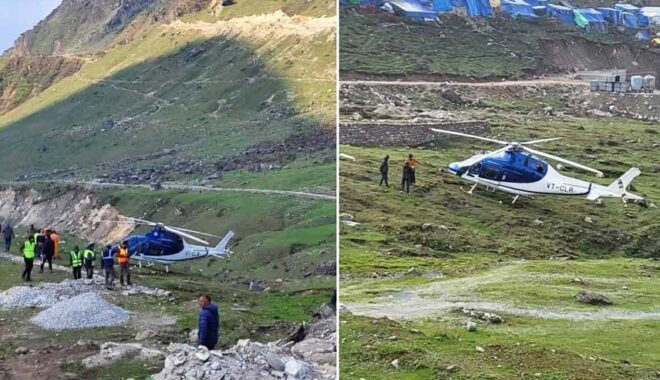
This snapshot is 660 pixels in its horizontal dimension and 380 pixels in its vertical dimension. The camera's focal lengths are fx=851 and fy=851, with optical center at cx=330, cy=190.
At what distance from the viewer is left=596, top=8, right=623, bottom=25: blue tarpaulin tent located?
1063cm

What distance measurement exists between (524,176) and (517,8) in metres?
2.14

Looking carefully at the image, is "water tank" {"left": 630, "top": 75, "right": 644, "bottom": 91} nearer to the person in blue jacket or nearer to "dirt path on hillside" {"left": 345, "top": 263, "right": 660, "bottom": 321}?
"dirt path on hillside" {"left": 345, "top": 263, "right": 660, "bottom": 321}

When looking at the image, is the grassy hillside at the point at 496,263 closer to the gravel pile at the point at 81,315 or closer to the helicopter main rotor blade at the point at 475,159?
the helicopter main rotor blade at the point at 475,159

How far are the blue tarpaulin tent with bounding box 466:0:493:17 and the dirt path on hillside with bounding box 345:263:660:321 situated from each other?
3.22 m

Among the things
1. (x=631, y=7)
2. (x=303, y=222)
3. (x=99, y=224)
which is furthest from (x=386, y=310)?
(x=99, y=224)

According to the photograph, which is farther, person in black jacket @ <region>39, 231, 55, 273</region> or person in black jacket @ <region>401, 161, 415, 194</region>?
person in black jacket @ <region>39, 231, 55, 273</region>

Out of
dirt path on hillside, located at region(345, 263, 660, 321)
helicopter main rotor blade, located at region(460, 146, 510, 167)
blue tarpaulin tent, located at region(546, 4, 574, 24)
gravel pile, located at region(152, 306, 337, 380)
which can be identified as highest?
blue tarpaulin tent, located at region(546, 4, 574, 24)

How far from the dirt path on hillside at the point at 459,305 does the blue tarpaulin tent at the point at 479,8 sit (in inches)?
127

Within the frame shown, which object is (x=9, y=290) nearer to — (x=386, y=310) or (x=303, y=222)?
(x=386, y=310)

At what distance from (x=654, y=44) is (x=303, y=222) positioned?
1525 cm

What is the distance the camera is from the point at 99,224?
106ft

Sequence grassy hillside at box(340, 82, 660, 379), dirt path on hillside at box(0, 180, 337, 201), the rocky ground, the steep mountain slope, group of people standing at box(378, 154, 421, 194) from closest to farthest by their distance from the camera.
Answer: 1. grassy hillside at box(340, 82, 660, 379)
2. group of people standing at box(378, 154, 421, 194)
3. the rocky ground
4. dirt path on hillside at box(0, 180, 337, 201)
5. the steep mountain slope

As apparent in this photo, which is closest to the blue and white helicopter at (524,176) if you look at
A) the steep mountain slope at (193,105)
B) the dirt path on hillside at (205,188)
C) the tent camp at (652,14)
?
the tent camp at (652,14)

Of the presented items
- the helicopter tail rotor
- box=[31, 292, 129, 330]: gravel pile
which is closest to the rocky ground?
box=[31, 292, 129, 330]: gravel pile
